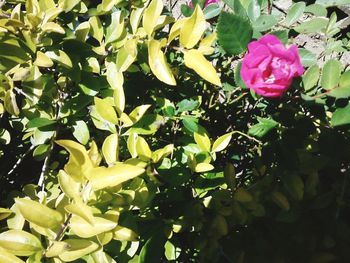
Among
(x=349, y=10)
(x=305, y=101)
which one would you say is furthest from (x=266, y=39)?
(x=349, y=10)

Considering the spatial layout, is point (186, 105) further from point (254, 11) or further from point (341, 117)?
point (341, 117)

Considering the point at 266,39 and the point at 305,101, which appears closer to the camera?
the point at 266,39

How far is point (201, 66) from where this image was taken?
891 mm

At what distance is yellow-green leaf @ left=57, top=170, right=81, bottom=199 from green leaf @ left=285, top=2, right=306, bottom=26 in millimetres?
847

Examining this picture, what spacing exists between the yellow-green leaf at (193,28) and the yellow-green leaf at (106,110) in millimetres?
255

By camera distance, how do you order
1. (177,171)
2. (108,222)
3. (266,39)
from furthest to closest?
(177,171) → (266,39) → (108,222)

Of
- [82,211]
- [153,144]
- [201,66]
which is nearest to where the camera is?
[82,211]

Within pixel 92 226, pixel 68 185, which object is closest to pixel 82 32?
pixel 68 185

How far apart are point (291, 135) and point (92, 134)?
0.68 meters

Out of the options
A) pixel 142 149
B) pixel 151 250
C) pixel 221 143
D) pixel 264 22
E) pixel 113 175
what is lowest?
pixel 151 250

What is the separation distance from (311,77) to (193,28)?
0.39 m

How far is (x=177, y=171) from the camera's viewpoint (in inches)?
45.9

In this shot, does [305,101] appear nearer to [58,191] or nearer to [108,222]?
[108,222]

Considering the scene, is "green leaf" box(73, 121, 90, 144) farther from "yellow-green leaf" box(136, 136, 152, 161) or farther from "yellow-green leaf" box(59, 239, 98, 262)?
"yellow-green leaf" box(59, 239, 98, 262)
